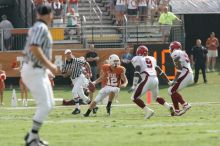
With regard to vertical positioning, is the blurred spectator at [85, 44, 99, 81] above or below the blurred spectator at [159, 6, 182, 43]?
below

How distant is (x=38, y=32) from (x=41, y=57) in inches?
19.3

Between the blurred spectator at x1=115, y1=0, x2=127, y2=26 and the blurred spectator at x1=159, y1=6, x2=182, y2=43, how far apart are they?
163 cm

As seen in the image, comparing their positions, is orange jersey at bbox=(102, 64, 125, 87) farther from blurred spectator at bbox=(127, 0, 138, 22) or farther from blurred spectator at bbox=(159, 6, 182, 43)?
blurred spectator at bbox=(127, 0, 138, 22)

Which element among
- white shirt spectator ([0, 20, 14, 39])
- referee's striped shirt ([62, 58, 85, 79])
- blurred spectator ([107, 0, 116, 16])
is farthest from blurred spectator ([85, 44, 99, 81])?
referee's striped shirt ([62, 58, 85, 79])

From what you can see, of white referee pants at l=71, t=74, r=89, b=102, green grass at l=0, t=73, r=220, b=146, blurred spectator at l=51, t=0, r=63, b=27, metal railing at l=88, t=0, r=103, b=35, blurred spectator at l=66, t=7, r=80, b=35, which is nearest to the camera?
green grass at l=0, t=73, r=220, b=146

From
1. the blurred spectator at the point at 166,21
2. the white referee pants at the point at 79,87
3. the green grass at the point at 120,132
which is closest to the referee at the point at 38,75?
the green grass at the point at 120,132

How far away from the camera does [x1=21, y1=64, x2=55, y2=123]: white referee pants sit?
1099cm

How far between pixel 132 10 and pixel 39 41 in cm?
2159

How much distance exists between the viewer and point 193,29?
38.9 meters

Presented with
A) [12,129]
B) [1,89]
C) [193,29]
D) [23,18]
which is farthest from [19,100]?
[193,29]

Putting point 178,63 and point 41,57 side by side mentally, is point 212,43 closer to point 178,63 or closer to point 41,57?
point 178,63

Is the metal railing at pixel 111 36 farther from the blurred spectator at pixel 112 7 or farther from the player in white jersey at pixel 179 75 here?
the player in white jersey at pixel 179 75

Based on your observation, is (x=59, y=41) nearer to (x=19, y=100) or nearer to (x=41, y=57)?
(x=19, y=100)

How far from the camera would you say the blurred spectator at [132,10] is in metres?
32.1
